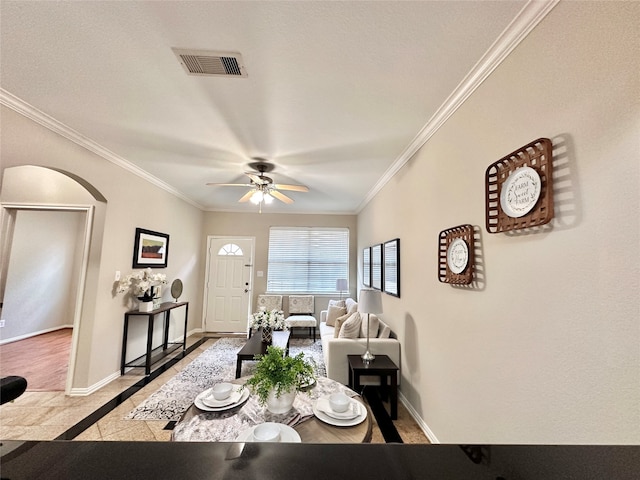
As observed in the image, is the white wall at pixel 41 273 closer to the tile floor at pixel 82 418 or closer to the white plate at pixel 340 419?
the tile floor at pixel 82 418

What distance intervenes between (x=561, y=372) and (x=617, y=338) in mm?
291

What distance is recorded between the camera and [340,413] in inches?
59.2

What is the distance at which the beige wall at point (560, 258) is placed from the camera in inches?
38.2

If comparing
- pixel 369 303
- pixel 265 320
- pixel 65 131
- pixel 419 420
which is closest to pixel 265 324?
pixel 265 320

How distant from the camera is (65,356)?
4.15m

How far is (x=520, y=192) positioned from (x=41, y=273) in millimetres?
7487

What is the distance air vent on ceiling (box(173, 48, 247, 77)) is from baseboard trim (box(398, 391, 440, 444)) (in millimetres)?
3080

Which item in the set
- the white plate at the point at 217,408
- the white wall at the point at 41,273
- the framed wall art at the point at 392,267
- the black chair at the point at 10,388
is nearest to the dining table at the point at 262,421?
the white plate at the point at 217,408

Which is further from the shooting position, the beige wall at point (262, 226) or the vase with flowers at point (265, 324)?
the beige wall at point (262, 226)

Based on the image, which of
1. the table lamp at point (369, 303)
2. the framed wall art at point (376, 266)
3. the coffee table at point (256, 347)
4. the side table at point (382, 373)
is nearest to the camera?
the side table at point (382, 373)

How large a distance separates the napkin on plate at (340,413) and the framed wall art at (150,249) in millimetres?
3363

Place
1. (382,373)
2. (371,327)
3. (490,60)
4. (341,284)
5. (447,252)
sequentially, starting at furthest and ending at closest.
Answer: (341,284) → (371,327) → (382,373) → (447,252) → (490,60)

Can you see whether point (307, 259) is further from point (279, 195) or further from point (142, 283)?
point (142, 283)

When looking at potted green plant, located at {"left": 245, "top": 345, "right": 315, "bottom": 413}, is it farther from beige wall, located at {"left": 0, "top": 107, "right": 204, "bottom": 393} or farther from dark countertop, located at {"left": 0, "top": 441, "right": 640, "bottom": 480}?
beige wall, located at {"left": 0, "top": 107, "right": 204, "bottom": 393}
